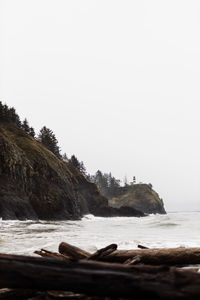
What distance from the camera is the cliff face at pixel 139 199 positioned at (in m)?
105

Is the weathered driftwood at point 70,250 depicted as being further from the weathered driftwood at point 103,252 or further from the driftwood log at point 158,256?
the weathered driftwood at point 103,252

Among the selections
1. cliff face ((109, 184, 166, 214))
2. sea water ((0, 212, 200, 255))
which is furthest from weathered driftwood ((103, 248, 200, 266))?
cliff face ((109, 184, 166, 214))

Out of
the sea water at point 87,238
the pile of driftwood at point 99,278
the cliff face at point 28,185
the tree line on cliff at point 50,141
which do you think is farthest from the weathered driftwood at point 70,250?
the tree line on cliff at point 50,141

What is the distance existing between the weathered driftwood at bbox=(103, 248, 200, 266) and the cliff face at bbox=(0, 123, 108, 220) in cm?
2025

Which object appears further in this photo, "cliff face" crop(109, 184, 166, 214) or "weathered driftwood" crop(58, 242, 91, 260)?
"cliff face" crop(109, 184, 166, 214)

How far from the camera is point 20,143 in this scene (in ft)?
118

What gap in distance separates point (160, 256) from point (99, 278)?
1.86 meters

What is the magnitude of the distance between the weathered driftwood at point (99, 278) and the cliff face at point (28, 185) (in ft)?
69.7

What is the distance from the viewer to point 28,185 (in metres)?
29.0

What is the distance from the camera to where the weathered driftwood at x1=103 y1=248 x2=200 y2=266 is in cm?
308

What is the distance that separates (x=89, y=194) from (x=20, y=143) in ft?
95.8

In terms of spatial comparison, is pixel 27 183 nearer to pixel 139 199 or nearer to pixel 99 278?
pixel 99 278

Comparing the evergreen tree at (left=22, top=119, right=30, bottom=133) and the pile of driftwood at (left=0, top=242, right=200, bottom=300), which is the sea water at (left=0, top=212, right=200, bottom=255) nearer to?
the pile of driftwood at (left=0, top=242, right=200, bottom=300)

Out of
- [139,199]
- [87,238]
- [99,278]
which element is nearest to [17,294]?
[99,278]
